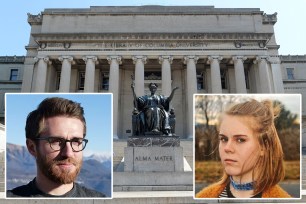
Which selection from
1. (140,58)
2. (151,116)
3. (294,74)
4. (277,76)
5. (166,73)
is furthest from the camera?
(294,74)

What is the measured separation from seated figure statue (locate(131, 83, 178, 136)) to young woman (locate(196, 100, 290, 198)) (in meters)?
9.26

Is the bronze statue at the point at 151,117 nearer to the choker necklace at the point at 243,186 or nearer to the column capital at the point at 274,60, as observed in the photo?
the choker necklace at the point at 243,186

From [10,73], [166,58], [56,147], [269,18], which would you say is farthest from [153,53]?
[56,147]

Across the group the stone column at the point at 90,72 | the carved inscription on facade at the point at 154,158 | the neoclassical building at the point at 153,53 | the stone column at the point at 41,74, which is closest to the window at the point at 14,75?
the neoclassical building at the point at 153,53

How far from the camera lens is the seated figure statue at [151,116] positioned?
13773 mm

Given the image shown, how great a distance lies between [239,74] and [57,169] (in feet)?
137

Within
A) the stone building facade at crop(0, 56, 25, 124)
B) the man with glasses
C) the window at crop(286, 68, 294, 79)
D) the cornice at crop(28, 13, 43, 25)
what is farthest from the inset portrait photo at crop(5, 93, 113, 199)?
the window at crop(286, 68, 294, 79)

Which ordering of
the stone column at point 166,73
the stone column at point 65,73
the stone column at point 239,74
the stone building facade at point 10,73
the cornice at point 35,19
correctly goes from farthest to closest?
the stone building facade at point 10,73
the cornice at point 35,19
the stone column at point 65,73
the stone column at point 239,74
the stone column at point 166,73

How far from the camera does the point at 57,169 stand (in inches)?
162

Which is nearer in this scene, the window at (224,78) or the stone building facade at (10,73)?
the window at (224,78)

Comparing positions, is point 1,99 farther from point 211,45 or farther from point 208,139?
point 208,139

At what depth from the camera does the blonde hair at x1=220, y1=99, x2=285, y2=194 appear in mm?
4203

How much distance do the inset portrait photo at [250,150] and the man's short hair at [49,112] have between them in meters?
1.63

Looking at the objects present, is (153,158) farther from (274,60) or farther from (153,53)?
(274,60)
